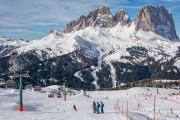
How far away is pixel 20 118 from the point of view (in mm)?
42719

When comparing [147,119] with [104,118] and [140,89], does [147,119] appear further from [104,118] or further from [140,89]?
[140,89]

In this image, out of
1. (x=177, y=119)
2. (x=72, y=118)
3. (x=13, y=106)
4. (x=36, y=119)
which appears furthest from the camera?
(x=13, y=106)

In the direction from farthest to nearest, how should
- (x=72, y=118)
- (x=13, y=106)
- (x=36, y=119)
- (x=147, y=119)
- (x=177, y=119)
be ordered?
(x=13, y=106)
(x=177, y=119)
(x=147, y=119)
(x=72, y=118)
(x=36, y=119)

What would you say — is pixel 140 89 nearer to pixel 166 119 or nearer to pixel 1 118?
pixel 166 119

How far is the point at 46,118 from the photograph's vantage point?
43.3 metres

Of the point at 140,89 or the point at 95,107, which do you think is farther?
the point at 140,89

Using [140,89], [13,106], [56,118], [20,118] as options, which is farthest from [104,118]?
[140,89]

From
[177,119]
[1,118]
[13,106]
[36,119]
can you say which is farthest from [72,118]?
[13,106]

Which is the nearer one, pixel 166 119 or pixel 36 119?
pixel 36 119

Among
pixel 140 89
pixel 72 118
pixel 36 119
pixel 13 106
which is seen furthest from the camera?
pixel 140 89

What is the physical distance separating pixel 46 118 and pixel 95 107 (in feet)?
44.7

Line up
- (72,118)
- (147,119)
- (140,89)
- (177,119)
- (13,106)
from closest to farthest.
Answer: (72,118) → (147,119) → (177,119) → (13,106) → (140,89)

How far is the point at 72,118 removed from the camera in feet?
145

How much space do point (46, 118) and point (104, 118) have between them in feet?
22.9
